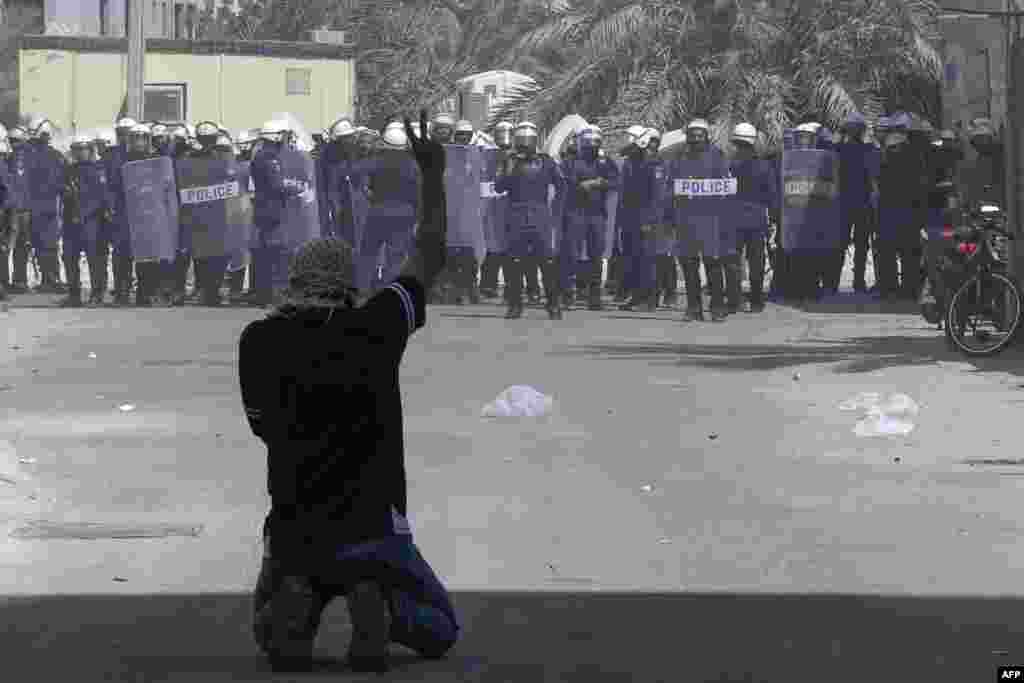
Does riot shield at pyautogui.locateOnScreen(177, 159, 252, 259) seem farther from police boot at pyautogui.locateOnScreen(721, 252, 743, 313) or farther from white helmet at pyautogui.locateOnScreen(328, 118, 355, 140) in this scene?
police boot at pyautogui.locateOnScreen(721, 252, 743, 313)

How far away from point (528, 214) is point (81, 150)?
591cm

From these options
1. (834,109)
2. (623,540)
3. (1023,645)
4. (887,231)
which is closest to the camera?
(1023,645)

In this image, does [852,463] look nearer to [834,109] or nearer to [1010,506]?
[1010,506]

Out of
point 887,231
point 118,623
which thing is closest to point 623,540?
point 118,623

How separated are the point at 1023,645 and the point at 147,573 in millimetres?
3420

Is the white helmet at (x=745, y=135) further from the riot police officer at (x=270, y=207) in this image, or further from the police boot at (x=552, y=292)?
the riot police officer at (x=270, y=207)

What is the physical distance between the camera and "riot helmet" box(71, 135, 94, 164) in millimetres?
29016

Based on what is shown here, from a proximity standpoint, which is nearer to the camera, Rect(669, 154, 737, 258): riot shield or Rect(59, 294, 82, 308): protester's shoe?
Rect(669, 154, 737, 258): riot shield

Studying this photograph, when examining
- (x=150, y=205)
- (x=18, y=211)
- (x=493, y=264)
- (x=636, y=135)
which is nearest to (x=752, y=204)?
(x=636, y=135)

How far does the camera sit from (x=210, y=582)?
31.1ft

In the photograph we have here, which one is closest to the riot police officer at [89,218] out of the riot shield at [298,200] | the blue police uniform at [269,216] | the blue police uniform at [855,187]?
the blue police uniform at [269,216]

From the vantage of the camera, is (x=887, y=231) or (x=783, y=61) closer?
(x=887, y=231)

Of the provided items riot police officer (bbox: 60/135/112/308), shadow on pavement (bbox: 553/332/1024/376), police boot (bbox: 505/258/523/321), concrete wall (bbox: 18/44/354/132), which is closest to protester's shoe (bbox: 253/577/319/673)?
shadow on pavement (bbox: 553/332/1024/376)

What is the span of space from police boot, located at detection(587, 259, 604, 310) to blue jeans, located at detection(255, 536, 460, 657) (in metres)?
19.7
